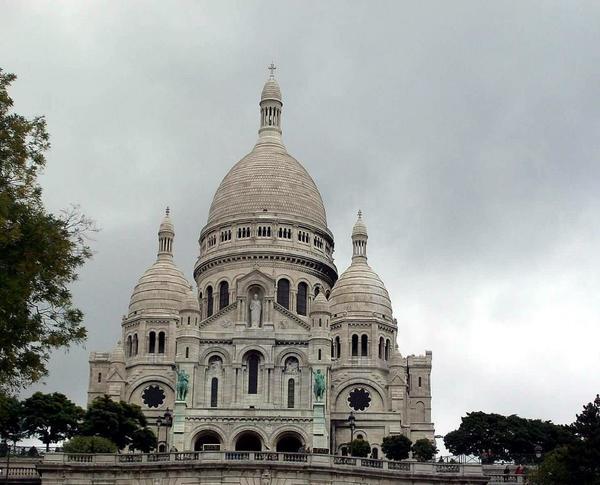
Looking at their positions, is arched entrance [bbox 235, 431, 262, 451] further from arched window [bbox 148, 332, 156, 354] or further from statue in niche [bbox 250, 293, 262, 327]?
arched window [bbox 148, 332, 156, 354]

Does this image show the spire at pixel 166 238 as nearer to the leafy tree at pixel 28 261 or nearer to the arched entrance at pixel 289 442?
the arched entrance at pixel 289 442

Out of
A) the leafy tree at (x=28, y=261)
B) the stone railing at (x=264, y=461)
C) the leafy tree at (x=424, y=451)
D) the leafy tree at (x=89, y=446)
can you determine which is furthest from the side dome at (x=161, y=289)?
the leafy tree at (x=28, y=261)

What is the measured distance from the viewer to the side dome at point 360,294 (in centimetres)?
11456

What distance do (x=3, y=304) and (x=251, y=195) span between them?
8329 centimetres

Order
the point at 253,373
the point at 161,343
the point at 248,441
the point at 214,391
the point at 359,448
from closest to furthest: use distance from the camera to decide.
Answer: the point at 359,448 → the point at 248,441 → the point at 214,391 → the point at 253,373 → the point at 161,343

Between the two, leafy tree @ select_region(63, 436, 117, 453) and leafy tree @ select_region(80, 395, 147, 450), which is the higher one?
leafy tree @ select_region(80, 395, 147, 450)

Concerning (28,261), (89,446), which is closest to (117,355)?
(89,446)

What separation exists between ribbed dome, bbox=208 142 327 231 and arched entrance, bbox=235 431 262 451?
82.8ft

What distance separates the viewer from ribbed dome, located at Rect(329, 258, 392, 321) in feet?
376

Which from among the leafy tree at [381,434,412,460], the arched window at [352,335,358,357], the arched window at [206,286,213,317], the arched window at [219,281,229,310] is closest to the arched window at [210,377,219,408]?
the arched window at [219,281,229,310]

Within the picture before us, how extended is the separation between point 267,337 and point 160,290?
52.3 ft

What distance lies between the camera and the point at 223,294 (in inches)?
4592

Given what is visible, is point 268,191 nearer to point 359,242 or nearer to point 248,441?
point 359,242

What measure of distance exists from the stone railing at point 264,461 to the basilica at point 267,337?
114 ft
